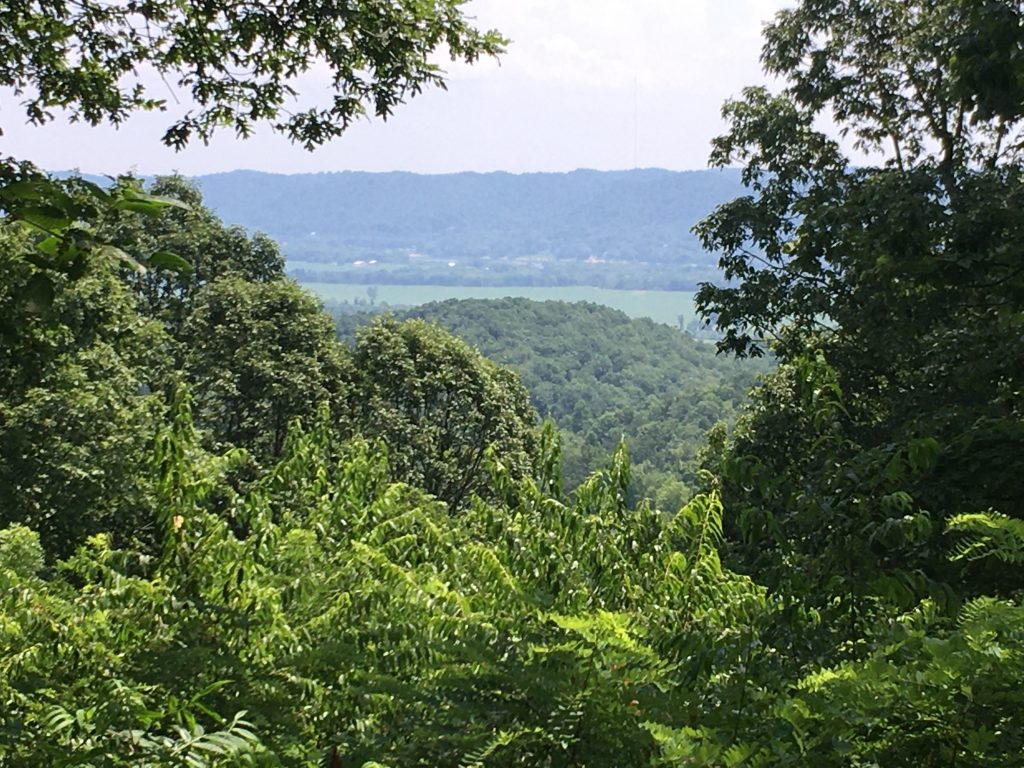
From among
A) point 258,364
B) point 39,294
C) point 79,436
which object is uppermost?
point 39,294

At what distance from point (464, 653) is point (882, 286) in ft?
26.5

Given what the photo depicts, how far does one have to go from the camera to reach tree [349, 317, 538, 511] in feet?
68.8

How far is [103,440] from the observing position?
14.1 metres

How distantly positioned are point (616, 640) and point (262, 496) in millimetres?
3303

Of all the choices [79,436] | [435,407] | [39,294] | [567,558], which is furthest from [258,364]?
[39,294]

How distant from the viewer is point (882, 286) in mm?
10461

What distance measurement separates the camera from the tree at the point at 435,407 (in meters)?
21.0

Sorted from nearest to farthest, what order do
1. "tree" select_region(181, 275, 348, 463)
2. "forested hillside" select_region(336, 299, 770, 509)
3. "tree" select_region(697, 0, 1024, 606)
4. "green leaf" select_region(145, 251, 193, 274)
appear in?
"green leaf" select_region(145, 251, 193, 274) → "tree" select_region(697, 0, 1024, 606) → "tree" select_region(181, 275, 348, 463) → "forested hillside" select_region(336, 299, 770, 509)

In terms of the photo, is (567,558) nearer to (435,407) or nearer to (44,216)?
(44,216)

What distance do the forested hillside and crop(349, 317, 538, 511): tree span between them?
32242 mm

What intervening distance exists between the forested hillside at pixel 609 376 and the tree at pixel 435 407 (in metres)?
32.2

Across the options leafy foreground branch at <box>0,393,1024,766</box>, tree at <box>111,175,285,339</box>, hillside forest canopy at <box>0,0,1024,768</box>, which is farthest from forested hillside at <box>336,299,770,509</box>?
leafy foreground branch at <box>0,393,1024,766</box>

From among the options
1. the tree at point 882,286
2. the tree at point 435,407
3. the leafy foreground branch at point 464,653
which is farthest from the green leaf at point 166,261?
the tree at point 435,407

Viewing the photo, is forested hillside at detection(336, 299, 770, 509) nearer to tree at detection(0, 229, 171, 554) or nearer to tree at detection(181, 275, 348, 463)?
tree at detection(181, 275, 348, 463)
